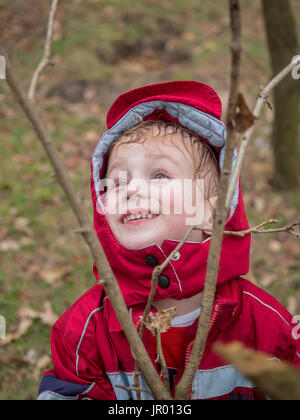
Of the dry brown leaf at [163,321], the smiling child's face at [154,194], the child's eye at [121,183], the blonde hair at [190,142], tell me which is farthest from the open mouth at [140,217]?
the dry brown leaf at [163,321]

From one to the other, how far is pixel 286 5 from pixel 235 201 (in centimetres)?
240

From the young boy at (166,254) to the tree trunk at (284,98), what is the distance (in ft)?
6.81

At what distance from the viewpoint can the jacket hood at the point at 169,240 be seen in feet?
4.87

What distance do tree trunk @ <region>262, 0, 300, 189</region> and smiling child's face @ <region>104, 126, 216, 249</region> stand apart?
223 centimetres

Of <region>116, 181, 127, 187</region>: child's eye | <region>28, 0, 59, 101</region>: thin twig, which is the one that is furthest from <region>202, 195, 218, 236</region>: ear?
<region>28, 0, 59, 101</region>: thin twig

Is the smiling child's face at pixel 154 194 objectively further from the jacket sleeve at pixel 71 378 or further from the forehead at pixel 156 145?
the jacket sleeve at pixel 71 378

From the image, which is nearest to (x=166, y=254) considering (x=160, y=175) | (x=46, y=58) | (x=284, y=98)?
(x=160, y=175)

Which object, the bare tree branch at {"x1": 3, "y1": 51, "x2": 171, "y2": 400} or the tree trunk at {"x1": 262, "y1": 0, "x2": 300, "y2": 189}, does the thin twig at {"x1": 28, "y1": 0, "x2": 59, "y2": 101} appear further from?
the tree trunk at {"x1": 262, "y1": 0, "x2": 300, "y2": 189}

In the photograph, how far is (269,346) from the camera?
1590 mm

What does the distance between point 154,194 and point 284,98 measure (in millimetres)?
2524

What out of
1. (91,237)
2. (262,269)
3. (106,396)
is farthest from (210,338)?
(262,269)

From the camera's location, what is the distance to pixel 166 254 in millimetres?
1458

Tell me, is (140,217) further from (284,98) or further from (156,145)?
(284,98)

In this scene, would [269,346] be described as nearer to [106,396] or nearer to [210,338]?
[210,338]
